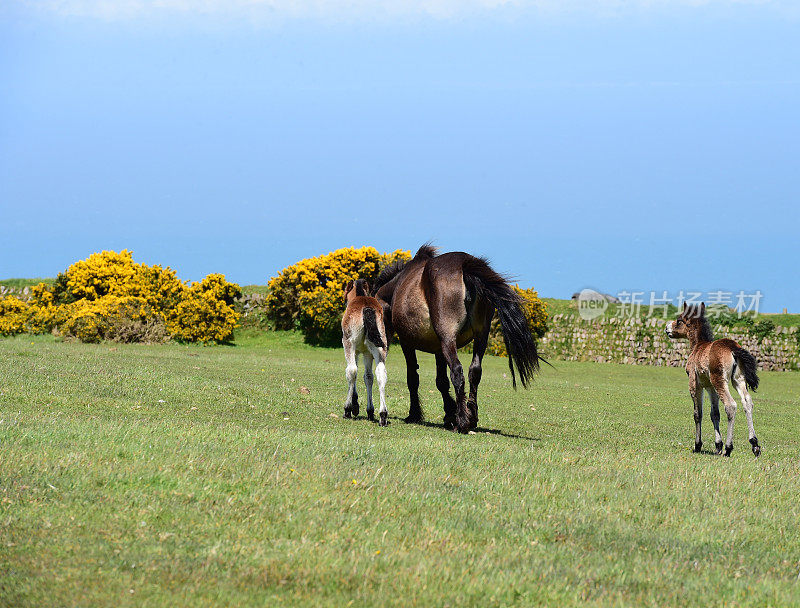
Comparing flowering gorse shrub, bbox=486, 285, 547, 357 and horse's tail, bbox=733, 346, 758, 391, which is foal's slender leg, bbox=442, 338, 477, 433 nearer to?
horse's tail, bbox=733, 346, 758, 391

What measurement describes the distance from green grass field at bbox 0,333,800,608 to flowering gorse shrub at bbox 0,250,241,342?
26.1 metres

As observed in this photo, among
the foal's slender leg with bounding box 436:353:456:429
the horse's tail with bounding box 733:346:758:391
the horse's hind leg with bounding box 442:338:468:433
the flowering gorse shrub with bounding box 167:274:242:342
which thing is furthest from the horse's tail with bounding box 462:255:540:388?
the flowering gorse shrub with bounding box 167:274:242:342

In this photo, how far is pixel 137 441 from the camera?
8.91m

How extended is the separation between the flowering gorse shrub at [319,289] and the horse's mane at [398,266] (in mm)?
26400

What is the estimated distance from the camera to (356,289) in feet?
46.5

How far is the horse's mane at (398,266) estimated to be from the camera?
13.9m

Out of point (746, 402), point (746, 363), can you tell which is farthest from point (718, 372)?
point (746, 402)

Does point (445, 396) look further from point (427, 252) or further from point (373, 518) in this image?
point (373, 518)

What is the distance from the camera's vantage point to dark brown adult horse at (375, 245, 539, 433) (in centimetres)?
1200

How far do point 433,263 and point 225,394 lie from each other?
5801 mm

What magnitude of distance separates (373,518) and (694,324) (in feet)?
26.8

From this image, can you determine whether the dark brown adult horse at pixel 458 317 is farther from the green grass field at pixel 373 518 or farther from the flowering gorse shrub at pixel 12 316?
the flowering gorse shrub at pixel 12 316

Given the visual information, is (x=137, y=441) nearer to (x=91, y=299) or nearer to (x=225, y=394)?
(x=225, y=394)

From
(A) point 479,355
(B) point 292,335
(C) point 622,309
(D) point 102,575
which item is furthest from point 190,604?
(C) point 622,309
